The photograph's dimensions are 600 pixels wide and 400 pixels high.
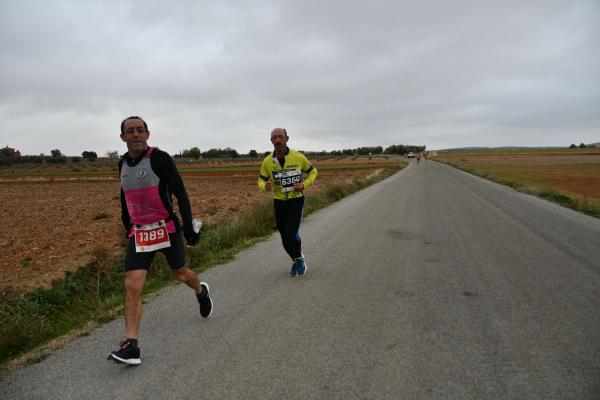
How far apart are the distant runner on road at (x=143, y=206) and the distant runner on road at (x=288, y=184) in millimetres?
2076

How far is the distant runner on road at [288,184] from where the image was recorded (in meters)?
5.39

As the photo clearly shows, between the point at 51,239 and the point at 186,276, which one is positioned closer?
the point at 186,276

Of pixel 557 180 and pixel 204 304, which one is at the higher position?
pixel 204 304

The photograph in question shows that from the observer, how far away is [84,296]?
19.9 ft

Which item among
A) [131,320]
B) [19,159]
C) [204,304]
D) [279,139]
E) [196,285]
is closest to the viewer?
[131,320]

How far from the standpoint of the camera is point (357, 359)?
3.11 m

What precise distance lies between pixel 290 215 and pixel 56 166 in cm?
10352

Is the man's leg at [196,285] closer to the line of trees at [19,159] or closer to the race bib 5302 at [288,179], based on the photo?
the race bib 5302 at [288,179]

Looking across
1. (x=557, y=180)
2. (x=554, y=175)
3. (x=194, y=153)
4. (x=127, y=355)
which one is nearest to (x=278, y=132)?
(x=127, y=355)

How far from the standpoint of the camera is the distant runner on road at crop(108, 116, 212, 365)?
3277mm

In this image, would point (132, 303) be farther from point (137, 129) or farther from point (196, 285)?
point (137, 129)

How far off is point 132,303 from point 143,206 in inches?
32.6

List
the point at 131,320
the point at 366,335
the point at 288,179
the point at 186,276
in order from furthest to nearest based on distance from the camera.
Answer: the point at 288,179 < the point at 186,276 < the point at 366,335 < the point at 131,320

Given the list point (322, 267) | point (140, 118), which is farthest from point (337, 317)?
point (140, 118)
